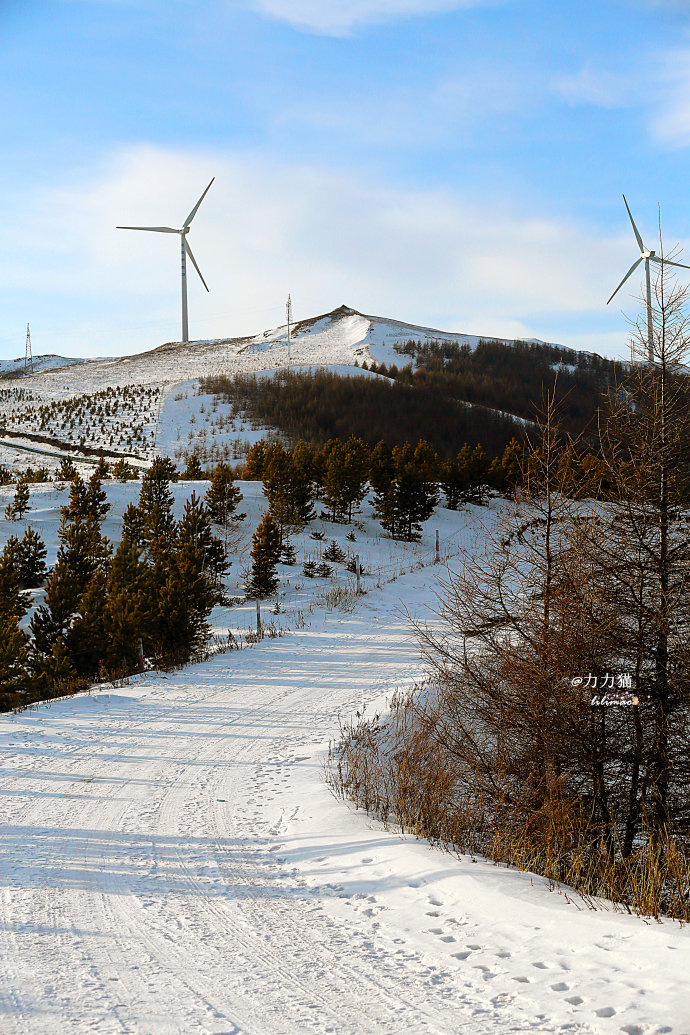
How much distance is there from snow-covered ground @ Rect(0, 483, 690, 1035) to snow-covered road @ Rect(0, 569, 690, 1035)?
0.02m

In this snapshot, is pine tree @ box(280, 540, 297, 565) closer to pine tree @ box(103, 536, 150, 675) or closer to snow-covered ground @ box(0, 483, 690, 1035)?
pine tree @ box(103, 536, 150, 675)

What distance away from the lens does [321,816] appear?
7.44 metres

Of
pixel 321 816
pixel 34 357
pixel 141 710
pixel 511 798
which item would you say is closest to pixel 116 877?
pixel 321 816

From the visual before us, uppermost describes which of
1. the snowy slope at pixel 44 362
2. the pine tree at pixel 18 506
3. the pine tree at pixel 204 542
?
the snowy slope at pixel 44 362

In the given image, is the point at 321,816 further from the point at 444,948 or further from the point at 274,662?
the point at 274,662

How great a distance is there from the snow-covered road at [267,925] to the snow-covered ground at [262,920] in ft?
0.05

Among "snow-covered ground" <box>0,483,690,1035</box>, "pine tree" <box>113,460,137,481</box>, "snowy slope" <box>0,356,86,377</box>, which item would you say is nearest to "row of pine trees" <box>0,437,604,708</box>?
"pine tree" <box>113,460,137,481</box>

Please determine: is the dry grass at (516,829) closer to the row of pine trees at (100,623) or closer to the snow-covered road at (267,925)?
the snow-covered road at (267,925)

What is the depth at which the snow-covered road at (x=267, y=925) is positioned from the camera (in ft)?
12.9

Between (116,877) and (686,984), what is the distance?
4.20 m

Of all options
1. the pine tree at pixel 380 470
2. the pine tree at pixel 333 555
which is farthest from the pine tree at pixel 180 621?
the pine tree at pixel 380 470

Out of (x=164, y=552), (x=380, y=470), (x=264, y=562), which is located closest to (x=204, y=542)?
(x=264, y=562)

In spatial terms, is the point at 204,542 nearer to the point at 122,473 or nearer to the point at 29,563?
the point at 29,563

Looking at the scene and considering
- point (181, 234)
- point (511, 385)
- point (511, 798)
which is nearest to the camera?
point (511, 798)
